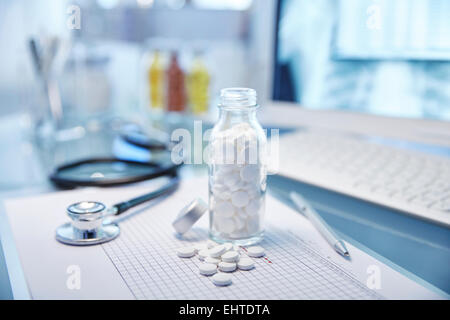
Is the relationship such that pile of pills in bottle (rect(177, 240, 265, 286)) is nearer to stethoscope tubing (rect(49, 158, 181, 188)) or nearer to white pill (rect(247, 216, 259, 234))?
white pill (rect(247, 216, 259, 234))

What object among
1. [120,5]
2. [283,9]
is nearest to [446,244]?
[283,9]

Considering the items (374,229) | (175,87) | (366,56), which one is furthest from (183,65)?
(374,229)

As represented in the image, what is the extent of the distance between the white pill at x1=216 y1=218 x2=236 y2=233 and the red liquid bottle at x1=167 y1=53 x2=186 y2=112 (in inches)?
28.6

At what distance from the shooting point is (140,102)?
1.31 meters

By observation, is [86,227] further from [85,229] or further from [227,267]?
[227,267]

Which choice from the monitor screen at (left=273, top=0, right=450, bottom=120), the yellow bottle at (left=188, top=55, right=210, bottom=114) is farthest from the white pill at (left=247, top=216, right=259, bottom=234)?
the yellow bottle at (left=188, top=55, right=210, bottom=114)

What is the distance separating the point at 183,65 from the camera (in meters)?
1.19

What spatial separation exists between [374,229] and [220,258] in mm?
199

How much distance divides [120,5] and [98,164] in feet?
2.26

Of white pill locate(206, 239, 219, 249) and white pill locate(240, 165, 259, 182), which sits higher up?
white pill locate(240, 165, 259, 182)

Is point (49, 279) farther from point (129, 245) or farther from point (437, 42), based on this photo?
point (437, 42)

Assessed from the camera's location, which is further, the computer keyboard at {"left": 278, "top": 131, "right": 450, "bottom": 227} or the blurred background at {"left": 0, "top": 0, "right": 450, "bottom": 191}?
the blurred background at {"left": 0, "top": 0, "right": 450, "bottom": 191}

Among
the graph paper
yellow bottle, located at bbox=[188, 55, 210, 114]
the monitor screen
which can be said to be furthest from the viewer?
yellow bottle, located at bbox=[188, 55, 210, 114]

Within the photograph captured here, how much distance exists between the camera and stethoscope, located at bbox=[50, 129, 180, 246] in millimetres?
486
